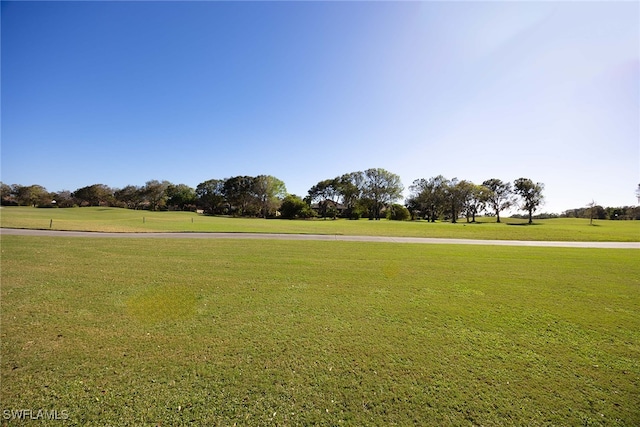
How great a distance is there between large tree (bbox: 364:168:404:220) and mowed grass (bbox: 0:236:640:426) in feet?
224

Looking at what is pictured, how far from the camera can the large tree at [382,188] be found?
3000 inches

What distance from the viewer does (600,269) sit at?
36.6ft

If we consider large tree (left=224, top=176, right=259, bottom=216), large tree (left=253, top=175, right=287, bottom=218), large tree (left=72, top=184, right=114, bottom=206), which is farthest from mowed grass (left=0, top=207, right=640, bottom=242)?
large tree (left=72, top=184, right=114, bottom=206)

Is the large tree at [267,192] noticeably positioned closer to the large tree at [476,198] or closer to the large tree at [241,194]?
the large tree at [241,194]

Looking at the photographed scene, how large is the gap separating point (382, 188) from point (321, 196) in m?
24.0

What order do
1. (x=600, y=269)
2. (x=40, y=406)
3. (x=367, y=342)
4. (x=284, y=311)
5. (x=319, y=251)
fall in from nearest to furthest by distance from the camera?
(x=40, y=406) → (x=367, y=342) → (x=284, y=311) → (x=600, y=269) → (x=319, y=251)

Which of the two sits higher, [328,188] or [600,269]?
[328,188]

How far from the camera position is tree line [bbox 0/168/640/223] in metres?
68.9

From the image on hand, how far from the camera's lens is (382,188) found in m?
76.5

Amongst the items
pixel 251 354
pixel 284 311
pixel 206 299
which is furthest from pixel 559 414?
pixel 206 299

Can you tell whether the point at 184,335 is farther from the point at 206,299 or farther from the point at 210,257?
the point at 210,257

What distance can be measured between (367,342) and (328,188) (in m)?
85.1

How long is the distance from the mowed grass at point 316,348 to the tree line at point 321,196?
214 feet

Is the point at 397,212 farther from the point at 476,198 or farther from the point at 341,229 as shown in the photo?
the point at 341,229
